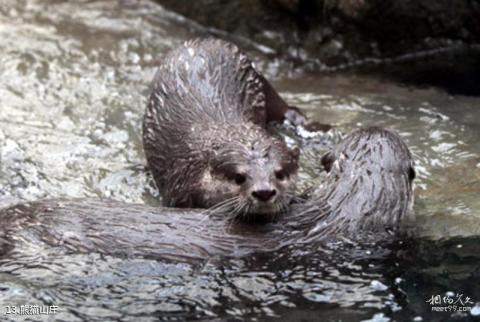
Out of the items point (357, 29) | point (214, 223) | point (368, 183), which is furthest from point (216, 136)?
point (357, 29)

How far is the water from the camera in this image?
3.48 metres

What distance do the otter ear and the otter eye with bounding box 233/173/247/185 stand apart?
55 cm

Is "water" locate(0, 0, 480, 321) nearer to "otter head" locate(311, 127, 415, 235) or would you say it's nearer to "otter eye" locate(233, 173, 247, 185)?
"otter head" locate(311, 127, 415, 235)

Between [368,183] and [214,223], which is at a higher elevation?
[368,183]

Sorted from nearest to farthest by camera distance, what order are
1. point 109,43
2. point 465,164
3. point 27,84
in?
point 465,164, point 27,84, point 109,43

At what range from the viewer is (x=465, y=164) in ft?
15.1

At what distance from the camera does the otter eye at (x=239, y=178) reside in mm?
3986

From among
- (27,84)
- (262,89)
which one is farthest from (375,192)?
(27,84)

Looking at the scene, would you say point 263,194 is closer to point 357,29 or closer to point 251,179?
point 251,179

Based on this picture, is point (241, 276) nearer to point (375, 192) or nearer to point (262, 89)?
point (375, 192)

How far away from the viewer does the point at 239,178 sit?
13.2 feet

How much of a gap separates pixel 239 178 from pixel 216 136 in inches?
18.1

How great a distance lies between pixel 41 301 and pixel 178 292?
515 millimetres

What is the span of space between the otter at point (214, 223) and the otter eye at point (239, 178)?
0.19 meters
